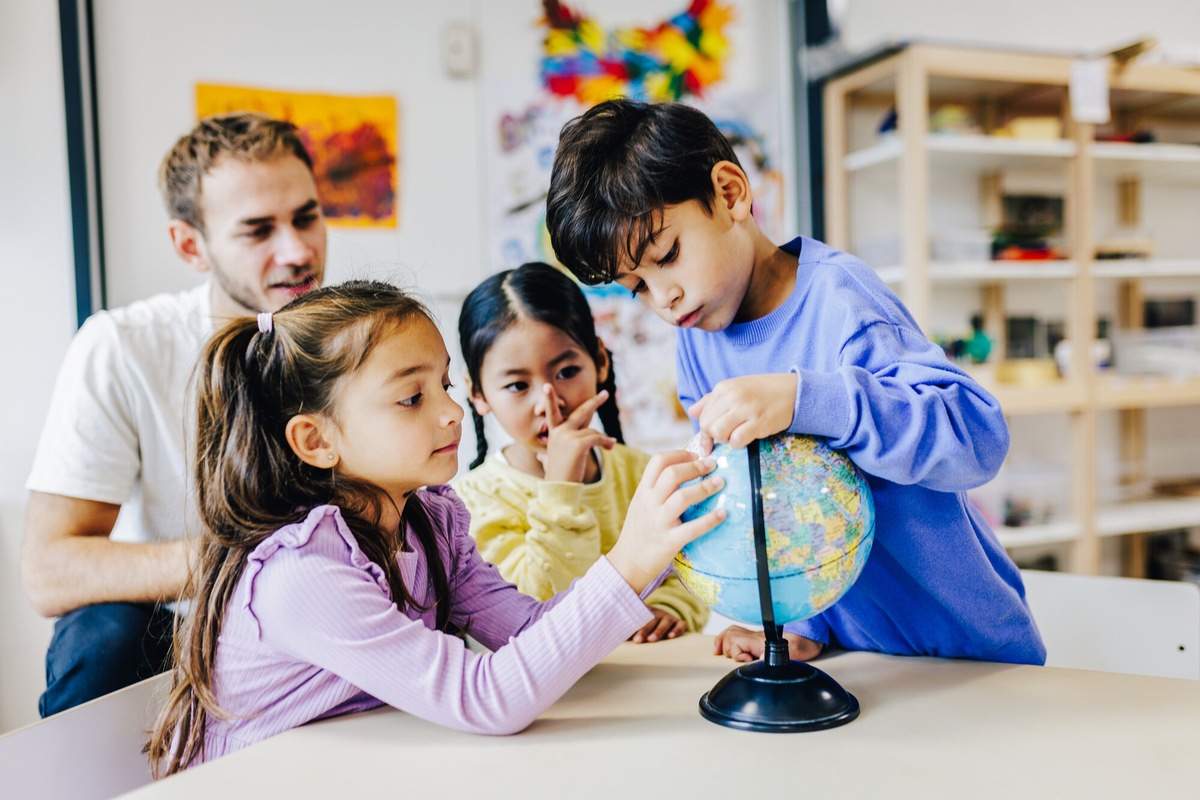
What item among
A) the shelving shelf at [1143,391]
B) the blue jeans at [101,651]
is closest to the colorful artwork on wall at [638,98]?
the shelving shelf at [1143,391]

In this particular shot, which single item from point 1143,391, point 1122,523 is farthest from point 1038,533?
point 1143,391

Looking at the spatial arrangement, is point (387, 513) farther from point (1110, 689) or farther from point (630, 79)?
point (630, 79)

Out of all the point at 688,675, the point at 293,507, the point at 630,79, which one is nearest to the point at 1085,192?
the point at 630,79

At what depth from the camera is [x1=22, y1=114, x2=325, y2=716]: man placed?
159 cm

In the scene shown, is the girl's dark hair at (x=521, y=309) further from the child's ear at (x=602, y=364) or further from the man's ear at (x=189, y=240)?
the man's ear at (x=189, y=240)

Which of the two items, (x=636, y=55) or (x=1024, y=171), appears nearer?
A: (x=636, y=55)

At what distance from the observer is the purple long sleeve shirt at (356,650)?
96 centimetres

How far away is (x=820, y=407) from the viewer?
92 cm

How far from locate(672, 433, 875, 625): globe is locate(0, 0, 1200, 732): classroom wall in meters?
1.29

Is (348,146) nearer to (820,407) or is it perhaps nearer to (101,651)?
(101,651)

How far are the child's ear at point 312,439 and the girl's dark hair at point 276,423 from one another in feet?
0.05

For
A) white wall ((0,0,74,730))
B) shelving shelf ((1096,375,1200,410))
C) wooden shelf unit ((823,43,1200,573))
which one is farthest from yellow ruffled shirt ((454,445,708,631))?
shelving shelf ((1096,375,1200,410))

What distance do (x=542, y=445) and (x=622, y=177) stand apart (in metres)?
0.68

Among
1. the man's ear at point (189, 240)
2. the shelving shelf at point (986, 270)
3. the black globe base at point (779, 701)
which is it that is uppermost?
the man's ear at point (189, 240)
